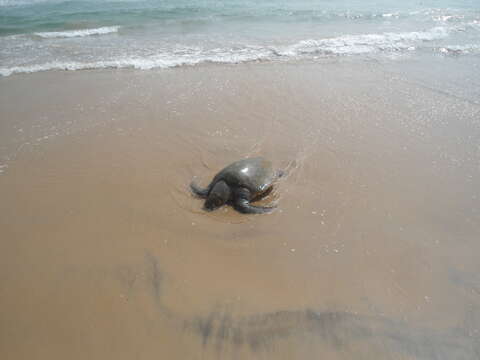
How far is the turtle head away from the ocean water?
6436 mm

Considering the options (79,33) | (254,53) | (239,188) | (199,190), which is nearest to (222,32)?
(254,53)

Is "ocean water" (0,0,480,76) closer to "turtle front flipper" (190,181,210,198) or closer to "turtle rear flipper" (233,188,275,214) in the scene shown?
"turtle front flipper" (190,181,210,198)

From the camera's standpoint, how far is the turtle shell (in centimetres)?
414

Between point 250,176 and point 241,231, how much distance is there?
792mm

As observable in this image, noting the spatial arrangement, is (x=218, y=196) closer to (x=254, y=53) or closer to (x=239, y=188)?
(x=239, y=188)

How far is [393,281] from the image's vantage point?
10.6 ft

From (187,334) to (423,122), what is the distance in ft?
19.1

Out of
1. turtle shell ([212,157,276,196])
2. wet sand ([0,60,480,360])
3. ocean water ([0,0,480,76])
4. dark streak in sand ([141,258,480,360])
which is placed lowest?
dark streak in sand ([141,258,480,360])

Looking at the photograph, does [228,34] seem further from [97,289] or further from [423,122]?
[97,289]

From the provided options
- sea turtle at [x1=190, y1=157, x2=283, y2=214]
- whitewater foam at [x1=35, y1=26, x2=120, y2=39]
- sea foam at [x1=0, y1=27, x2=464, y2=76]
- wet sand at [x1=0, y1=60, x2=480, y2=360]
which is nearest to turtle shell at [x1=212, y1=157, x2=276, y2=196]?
sea turtle at [x1=190, y1=157, x2=283, y2=214]

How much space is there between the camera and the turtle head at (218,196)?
413 cm

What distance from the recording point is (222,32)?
44.1 feet

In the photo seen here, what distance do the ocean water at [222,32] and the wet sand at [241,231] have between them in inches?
149

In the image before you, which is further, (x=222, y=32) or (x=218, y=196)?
(x=222, y=32)
